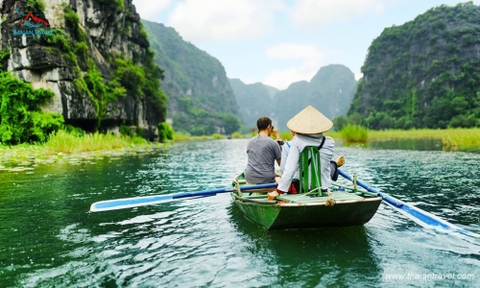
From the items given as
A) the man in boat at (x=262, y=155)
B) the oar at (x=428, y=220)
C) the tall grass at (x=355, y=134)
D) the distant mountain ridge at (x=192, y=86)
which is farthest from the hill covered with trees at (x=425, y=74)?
the oar at (x=428, y=220)

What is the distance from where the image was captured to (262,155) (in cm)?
551

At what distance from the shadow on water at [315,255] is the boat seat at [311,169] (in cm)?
55

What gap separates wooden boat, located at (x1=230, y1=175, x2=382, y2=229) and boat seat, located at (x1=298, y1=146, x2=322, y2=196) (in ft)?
0.36

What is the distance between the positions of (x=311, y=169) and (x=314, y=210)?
2.31 feet

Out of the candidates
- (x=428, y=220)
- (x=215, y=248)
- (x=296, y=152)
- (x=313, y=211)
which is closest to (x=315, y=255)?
(x=313, y=211)

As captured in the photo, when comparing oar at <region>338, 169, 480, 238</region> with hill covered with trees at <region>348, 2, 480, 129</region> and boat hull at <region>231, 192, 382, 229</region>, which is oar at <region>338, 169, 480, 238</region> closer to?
boat hull at <region>231, 192, 382, 229</region>

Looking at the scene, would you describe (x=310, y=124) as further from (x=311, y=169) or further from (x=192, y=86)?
(x=192, y=86)

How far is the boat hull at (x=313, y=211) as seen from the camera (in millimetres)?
3785

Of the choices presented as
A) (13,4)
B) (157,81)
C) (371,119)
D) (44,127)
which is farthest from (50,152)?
(371,119)

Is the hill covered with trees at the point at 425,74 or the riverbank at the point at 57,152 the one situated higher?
the hill covered with trees at the point at 425,74
